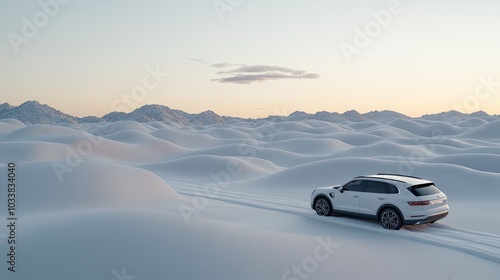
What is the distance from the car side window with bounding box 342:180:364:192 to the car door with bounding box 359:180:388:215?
0.19 metres

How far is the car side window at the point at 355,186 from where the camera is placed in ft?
44.4

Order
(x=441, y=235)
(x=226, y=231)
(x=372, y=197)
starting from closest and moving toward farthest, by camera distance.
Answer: (x=226, y=231) < (x=441, y=235) < (x=372, y=197)

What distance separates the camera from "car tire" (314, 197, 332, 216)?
14.4m

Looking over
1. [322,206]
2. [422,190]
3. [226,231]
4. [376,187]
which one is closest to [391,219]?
[376,187]

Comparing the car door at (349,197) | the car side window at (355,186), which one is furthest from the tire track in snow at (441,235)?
the car side window at (355,186)

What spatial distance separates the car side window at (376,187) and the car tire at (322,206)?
5.39 feet

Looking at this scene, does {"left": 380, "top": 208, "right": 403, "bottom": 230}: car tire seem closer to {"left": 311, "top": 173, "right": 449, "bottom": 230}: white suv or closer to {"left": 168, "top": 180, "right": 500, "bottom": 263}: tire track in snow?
{"left": 311, "top": 173, "right": 449, "bottom": 230}: white suv

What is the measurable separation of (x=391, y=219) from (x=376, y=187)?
3.69ft

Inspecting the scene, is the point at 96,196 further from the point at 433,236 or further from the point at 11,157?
the point at 11,157

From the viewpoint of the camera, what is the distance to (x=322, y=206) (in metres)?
14.6

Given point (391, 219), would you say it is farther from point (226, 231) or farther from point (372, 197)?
point (226, 231)

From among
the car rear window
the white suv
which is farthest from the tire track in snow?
the car rear window

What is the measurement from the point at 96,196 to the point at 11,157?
2928 centimetres

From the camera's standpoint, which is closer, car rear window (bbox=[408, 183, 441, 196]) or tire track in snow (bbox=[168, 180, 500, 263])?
tire track in snow (bbox=[168, 180, 500, 263])
